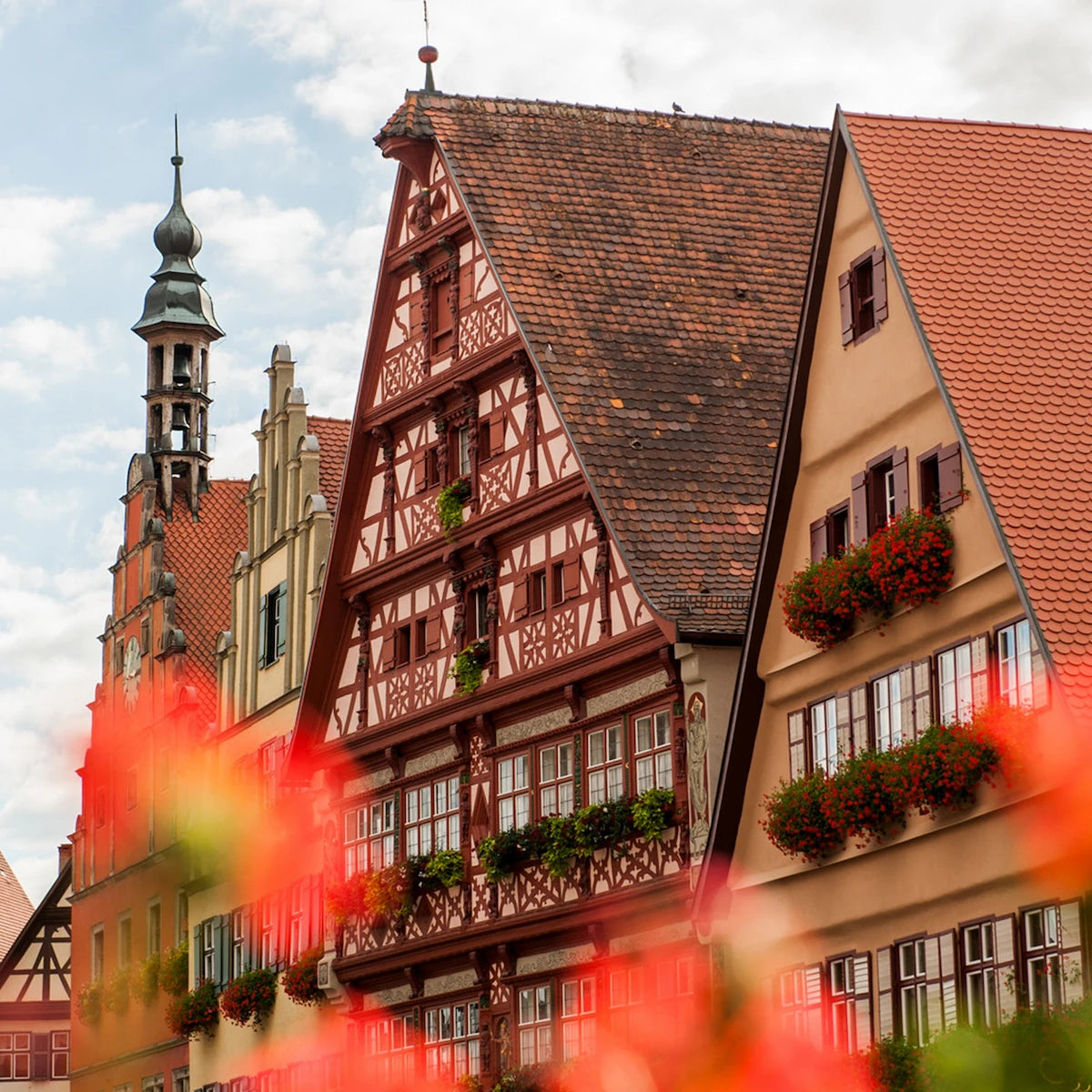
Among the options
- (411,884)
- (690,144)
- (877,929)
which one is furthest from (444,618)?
(877,929)

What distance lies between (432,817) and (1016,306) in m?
13.3

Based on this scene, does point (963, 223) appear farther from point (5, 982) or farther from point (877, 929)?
point (5, 982)

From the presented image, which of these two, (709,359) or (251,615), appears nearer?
(709,359)

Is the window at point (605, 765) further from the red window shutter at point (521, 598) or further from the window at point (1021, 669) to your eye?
the window at point (1021, 669)

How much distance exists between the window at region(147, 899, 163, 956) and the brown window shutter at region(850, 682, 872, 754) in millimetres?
24754

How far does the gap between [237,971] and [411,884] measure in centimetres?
861

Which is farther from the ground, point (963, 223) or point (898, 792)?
Answer: point (963, 223)

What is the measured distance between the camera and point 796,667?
1148 inches

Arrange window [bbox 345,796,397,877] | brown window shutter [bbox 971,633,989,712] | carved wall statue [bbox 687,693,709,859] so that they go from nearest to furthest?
brown window shutter [bbox 971,633,989,712], carved wall statue [bbox 687,693,709,859], window [bbox 345,796,397,877]

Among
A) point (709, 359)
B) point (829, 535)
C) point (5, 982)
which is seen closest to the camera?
point (829, 535)

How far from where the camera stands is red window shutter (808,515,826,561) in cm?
2887

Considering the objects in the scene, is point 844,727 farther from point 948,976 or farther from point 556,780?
point 556,780

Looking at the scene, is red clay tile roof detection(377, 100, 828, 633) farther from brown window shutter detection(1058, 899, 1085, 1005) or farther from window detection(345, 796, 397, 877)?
brown window shutter detection(1058, 899, 1085, 1005)

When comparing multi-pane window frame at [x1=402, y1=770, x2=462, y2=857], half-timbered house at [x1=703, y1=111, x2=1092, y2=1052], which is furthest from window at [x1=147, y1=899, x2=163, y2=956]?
half-timbered house at [x1=703, y1=111, x2=1092, y2=1052]
